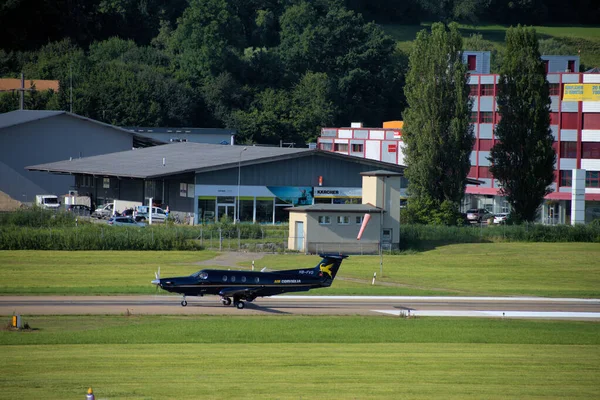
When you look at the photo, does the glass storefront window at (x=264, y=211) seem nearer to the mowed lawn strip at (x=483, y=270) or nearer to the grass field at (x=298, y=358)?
the mowed lawn strip at (x=483, y=270)

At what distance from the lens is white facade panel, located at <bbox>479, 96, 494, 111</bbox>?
103 meters

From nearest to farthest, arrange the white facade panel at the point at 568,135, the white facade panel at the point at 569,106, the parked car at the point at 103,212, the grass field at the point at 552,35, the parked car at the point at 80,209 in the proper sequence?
the parked car at the point at 103,212
the parked car at the point at 80,209
the white facade panel at the point at 569,106
the white facade panel at the point at 568,135
the grass field at the point at 552,35

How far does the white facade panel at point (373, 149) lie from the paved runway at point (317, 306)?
6482 centimetres

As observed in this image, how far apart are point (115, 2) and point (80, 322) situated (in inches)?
5604

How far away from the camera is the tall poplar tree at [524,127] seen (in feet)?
268

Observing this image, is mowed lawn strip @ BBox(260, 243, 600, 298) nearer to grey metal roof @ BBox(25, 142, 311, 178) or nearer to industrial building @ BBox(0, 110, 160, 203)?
grey metal roof @ BBox(25, 142, 311, 178)

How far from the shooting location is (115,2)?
17025 cm

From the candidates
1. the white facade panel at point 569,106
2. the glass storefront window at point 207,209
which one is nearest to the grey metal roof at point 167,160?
the glass storefront window at point 207,209

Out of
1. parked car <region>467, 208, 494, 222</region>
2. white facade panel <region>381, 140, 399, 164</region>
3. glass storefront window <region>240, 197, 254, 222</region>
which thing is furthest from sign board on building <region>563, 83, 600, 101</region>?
glass storefront window <region>240, 197, 254, 222</region>

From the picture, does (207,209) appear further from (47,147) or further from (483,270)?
(483,270)

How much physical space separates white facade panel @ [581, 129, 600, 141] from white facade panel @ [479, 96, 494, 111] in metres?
11.1

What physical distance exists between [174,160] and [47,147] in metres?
18.5

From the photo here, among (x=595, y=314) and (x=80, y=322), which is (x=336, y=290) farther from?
(x=80, y=322)

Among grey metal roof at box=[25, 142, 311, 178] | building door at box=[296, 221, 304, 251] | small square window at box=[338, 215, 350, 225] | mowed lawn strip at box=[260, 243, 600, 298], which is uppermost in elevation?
grey metal roof at box=[25, 142, 311, 178]
